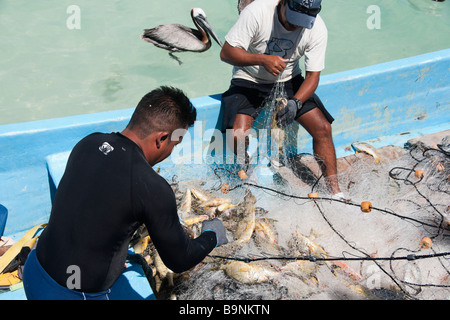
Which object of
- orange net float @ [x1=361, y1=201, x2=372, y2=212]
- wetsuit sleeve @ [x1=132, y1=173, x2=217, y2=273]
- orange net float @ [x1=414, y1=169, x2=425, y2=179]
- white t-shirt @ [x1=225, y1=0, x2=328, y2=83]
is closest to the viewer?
wetsuit sleeve @ [x1=132, y1=173, x2=217, y2=273]

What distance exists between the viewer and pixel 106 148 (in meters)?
1.93

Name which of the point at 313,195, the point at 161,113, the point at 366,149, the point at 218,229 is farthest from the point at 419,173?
the point at 161,113

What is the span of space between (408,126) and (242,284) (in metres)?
3.30

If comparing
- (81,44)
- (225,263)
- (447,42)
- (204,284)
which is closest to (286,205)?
(225,263)

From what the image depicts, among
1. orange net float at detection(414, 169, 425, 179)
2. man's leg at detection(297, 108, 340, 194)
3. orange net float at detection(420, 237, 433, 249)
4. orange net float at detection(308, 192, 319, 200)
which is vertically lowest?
orange net float at detection(420, 237, 433, 249)

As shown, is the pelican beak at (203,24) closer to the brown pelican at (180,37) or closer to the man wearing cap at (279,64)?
the brown pelican at (180,37)

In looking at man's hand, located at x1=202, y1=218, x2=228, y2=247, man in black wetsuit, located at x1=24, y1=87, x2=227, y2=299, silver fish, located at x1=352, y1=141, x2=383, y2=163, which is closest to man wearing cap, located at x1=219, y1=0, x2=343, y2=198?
silver fish, located at x1=352, y1=141, x2=383, y2=163

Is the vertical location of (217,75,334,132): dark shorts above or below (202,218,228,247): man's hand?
above

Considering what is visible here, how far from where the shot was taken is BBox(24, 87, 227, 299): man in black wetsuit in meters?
1.87

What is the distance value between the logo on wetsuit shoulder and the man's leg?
2400 mm

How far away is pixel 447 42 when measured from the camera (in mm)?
7840

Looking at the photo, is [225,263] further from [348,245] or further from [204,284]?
[348,245]

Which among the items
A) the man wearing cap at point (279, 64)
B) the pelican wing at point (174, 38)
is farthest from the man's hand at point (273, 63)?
the pelican wing at point (174, 38)

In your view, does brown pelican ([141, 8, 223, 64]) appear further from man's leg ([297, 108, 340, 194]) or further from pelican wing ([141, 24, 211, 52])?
man's leg ([297, 108, 340, 194])
